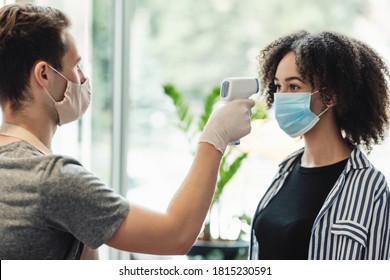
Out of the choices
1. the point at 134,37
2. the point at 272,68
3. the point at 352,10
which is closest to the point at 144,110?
the point at 134,37

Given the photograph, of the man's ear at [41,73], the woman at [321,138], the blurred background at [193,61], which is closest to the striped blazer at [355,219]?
the woman at [321,138]

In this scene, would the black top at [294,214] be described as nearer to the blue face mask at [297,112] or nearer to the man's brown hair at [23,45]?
the blue face mask at [297,112]

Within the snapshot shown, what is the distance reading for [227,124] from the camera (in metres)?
1.56

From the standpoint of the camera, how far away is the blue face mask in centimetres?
187

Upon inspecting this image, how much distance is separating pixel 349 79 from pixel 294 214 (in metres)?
0.45

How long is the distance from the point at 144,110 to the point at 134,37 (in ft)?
1.56

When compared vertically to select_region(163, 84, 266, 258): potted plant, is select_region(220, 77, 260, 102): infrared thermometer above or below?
above

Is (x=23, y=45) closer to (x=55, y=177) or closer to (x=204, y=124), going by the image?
(x=55, y=177)

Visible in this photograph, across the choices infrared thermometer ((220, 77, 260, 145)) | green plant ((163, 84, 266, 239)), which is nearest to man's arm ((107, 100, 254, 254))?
infrared thermometer ((220, 77, 260, 145))

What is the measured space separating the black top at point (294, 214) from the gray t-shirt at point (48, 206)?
0.62 meters

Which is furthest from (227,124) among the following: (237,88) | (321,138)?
(321,138)

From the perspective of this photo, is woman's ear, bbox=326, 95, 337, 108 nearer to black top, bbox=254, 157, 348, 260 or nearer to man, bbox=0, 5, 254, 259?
black top, bbox=254, 157, 348, 260

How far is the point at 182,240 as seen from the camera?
1373 mm
